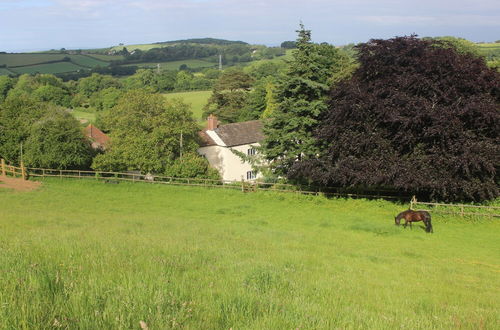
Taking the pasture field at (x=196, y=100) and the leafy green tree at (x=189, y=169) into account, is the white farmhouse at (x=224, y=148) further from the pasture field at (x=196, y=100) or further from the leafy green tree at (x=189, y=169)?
the pasture field at (x=196, y=100)

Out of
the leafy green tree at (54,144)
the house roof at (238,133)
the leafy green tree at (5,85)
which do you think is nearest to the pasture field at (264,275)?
the leafy green tree at (54,144)

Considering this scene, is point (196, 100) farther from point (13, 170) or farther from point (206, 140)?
point (13, 170)

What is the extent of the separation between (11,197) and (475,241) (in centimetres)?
3464

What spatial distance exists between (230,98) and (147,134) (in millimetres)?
43474

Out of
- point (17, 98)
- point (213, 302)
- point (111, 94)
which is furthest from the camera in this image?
point (111, 94)

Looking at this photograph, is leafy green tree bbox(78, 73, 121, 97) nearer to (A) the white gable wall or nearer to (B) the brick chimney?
(B) the brick chimney

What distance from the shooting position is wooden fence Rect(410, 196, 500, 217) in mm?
25516

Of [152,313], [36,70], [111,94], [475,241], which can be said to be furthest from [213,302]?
[36,70]

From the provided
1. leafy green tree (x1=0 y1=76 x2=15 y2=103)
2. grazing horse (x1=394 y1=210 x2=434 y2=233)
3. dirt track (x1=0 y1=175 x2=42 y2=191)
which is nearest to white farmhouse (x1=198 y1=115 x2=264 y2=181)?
dirt track (x1=0 y1=175 x2=42 y2=191)

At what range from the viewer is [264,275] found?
805 centimetres

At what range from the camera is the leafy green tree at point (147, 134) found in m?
41.5

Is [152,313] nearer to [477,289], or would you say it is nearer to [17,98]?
[477,289]

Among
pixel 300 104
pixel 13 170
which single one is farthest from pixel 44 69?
pixel 300 104

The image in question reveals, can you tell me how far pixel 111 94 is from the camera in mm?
109188
